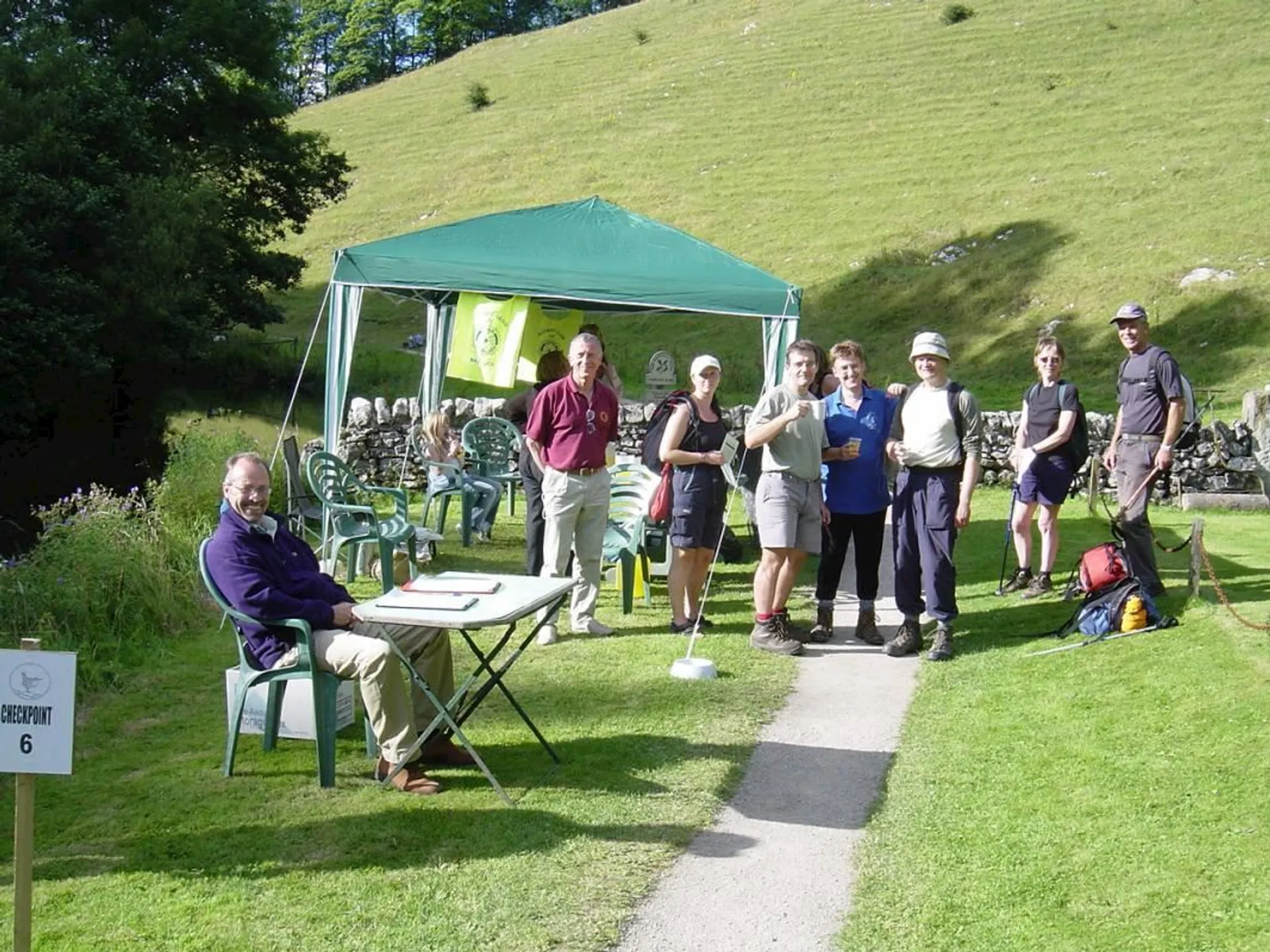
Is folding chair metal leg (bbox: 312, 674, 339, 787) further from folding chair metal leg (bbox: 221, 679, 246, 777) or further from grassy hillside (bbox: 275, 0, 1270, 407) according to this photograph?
grassy hillside (bbox: 275, 0, 1270, 407)

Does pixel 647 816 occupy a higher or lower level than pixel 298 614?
lower

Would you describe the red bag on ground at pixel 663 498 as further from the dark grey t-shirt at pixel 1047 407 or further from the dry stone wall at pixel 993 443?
the dry stone wall at pixel 993 443

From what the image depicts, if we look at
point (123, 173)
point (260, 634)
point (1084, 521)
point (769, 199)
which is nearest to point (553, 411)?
point (260, 634)

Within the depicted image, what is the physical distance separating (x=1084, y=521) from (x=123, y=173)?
15423 millimetres

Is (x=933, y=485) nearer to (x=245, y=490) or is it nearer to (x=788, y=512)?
(x=788, y=512)

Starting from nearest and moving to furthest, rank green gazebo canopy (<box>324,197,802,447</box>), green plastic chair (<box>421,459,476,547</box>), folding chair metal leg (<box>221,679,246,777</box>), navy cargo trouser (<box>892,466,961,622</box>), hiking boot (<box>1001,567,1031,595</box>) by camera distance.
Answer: folding chair metal leg (<box>221,679,246,777</box>) → navy cargo trouser (<box>892,466,961,622</box>) → hiking boot (<box>1001,567,1031,595</box>) → green gazebo canopy (<box>324,197,802,447</box>) → green plastic chair (<box>421,459,476,547</box>)

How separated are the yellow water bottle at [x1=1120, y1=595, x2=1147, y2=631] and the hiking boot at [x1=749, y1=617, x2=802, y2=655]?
1636mm

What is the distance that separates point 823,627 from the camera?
6.96 meters

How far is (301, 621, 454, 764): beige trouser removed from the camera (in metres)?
4.43

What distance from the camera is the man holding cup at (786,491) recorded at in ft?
21.0

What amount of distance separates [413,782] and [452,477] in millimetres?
5561

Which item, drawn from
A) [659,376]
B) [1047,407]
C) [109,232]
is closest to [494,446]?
[659,376]

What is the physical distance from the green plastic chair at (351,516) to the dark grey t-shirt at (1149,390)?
13.7 feet

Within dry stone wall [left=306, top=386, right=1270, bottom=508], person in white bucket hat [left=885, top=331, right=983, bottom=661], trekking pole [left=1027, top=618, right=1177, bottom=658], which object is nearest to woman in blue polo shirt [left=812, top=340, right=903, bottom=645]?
person in white bucket hat [left=885, top=331, right=983, bottom=661]
